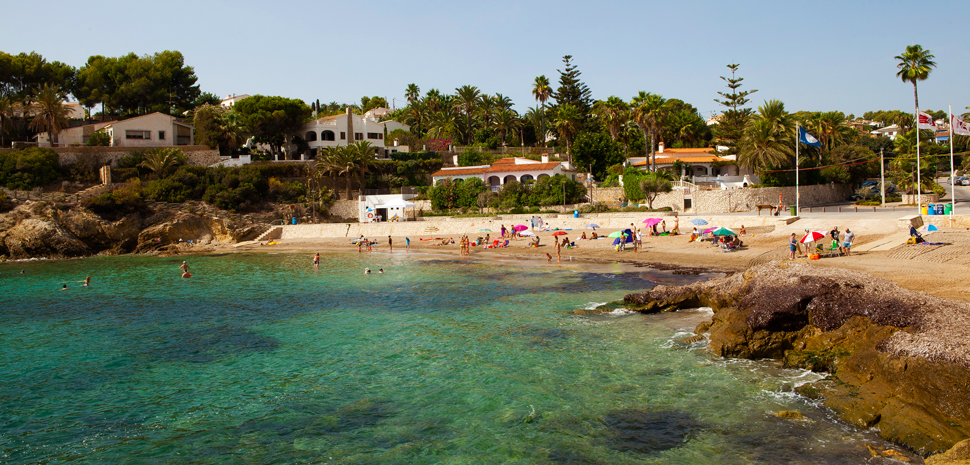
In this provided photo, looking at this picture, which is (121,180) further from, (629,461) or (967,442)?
(967,442)

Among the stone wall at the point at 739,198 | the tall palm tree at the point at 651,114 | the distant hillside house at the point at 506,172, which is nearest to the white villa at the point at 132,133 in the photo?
the distant hillside house at the point at 506,172

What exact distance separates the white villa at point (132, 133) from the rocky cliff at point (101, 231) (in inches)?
615

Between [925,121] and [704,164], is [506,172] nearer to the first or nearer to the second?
[704,164]

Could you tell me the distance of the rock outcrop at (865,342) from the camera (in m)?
8.93

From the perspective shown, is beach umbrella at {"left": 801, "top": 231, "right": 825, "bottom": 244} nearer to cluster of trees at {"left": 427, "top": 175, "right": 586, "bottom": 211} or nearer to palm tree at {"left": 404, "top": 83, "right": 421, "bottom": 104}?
cluster of trees at {"left": 427, "top": 175, "right": 586, "bottom": 211}

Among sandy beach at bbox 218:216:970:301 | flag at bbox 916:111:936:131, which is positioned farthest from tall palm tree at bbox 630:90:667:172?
flag at bbox 916:111:936:131

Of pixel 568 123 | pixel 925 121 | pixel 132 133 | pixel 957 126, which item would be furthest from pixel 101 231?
pixel 957 126

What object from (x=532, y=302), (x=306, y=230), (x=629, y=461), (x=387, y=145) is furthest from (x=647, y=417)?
(x=387, y=145)

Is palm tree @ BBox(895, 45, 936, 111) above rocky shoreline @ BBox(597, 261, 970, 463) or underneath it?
above

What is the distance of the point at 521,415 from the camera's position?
1053 cm

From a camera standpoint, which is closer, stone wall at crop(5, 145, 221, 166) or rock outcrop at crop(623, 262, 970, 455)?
rock outcrop at crop(623, 262, 970, 455)

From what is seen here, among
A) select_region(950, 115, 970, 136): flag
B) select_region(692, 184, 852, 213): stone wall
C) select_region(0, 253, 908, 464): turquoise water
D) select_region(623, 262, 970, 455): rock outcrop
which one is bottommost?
select_region(0, 253, 908, 464): turquoise water

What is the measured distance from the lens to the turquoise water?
9.23 metres

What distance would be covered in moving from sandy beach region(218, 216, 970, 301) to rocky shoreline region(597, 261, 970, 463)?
1616 mm
